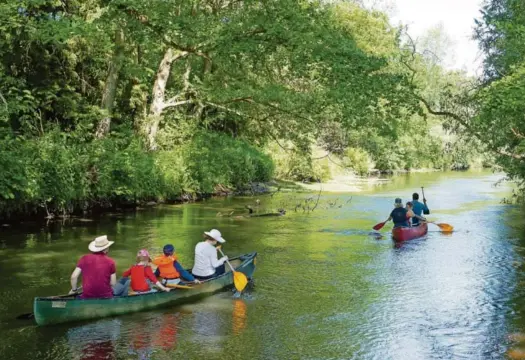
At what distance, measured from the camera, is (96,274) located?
367 inches

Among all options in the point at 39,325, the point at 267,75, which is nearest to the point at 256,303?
the point at 39,325

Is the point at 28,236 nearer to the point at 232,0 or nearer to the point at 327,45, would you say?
the point at 327,45

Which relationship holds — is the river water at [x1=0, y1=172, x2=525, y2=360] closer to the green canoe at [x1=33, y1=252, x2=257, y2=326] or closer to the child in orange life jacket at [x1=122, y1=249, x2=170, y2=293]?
the green canoe at [x1=33, y1=252, x2=257, y2=326]

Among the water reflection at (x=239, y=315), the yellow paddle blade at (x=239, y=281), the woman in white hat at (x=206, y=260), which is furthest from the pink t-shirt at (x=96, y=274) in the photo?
the yellow paddle blade at (x=239, y=281)

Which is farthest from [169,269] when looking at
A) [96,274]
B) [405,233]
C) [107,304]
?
[405,233]

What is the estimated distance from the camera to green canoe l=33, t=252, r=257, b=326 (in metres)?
9.16

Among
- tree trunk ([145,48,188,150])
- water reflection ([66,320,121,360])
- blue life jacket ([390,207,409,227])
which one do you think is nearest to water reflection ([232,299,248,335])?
water reflection ([66,320,121,360])

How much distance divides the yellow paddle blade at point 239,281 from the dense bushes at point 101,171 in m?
7.69

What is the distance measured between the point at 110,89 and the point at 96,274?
1702 cm

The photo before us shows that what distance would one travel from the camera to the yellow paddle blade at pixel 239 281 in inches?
450

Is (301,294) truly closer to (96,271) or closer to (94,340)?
(96,271)

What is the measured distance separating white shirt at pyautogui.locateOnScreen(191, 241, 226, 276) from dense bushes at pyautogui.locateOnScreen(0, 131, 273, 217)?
23.0 feet

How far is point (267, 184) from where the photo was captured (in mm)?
34844

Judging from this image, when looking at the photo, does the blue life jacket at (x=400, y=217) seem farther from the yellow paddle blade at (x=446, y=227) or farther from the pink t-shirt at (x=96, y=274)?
the pink t-shirt at (x=96, y=274)
